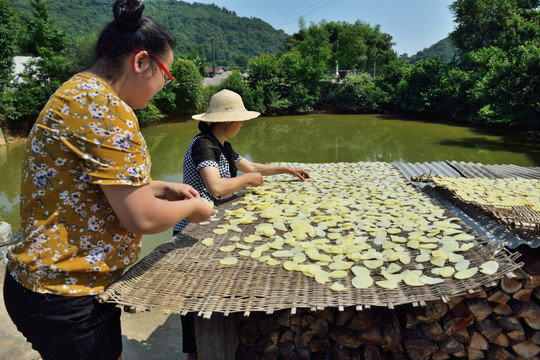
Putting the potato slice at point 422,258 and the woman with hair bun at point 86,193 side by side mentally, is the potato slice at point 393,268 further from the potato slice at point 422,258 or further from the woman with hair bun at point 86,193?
the woman with hair bun at point 86,193

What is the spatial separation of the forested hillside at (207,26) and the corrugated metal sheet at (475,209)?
6563cm

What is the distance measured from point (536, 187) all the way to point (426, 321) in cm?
145

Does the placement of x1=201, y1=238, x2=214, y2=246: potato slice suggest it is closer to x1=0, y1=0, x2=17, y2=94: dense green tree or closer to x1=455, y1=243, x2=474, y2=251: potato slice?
x1=455, y1=243, x2=474, y2=251: potato slice

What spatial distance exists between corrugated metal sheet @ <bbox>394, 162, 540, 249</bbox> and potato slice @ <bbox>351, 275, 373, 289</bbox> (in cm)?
60

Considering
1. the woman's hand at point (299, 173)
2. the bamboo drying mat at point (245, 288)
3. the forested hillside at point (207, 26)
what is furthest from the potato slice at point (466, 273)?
the forested hillside at point (207, 26)

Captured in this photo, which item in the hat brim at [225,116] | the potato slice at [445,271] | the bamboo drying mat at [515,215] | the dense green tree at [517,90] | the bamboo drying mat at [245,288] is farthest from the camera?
the dense green tree at [517,90]

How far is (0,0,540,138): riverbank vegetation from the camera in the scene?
12461mm

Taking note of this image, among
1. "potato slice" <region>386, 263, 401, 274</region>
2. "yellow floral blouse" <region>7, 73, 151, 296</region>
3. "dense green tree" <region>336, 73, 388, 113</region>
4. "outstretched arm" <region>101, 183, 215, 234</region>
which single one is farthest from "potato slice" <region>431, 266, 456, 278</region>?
"dense green tree" <region>336, 73, 388, 113</region>

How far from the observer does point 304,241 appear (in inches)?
62.5

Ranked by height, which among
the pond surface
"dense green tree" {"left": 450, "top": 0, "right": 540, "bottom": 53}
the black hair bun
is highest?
"dense green tree" {"left": 450, "top": 0, "right": 540, "bottom": 53}

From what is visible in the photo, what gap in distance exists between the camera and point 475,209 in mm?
1822

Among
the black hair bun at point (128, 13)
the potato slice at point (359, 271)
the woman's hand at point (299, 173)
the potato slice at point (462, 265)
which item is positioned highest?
the black hair bun at point (128, 13)

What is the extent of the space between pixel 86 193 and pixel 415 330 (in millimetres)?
1280

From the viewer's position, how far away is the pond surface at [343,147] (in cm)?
953
